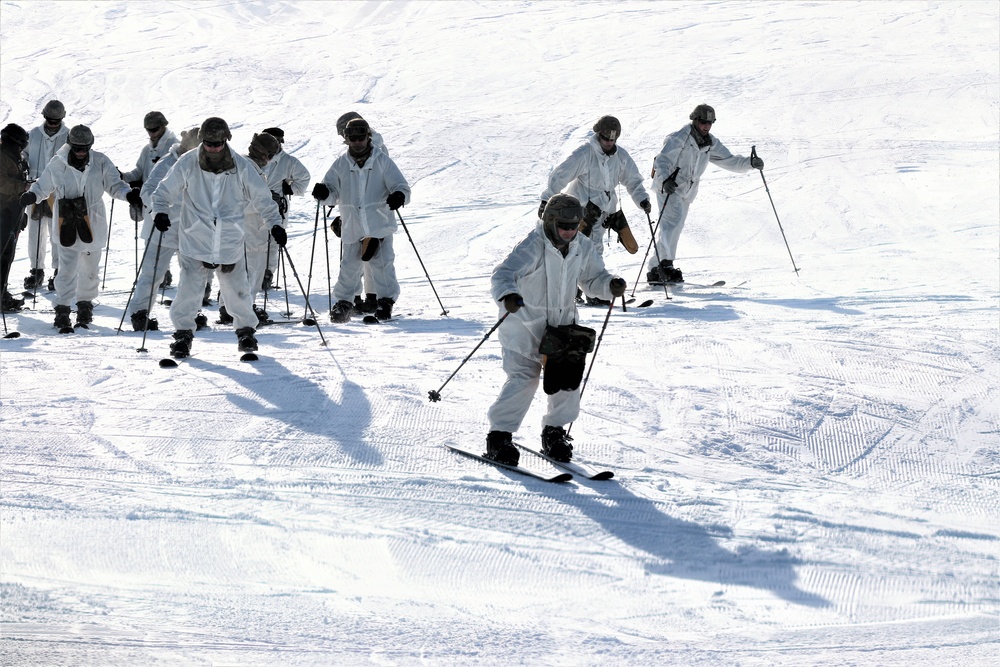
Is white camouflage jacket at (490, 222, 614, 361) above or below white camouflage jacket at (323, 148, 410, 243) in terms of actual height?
below

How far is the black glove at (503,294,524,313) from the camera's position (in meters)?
5.96

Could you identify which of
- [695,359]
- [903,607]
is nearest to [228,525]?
[903,607]

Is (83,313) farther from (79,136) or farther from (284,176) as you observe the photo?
(284,176)

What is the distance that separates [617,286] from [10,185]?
774 centimetres

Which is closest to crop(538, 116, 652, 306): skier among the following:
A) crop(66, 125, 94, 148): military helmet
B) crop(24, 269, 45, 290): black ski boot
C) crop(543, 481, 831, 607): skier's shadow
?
crop(66, 125, 94, 148): military helmet

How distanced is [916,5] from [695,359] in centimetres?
2018

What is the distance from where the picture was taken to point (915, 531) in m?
5.88

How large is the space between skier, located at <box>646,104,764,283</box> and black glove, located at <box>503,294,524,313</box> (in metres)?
6.08

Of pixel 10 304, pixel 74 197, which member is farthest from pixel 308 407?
pixel 10 304

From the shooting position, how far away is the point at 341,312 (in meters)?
11.1

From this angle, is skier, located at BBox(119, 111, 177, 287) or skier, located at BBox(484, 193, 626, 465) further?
skier, located at BBox(119, 111, 177, 287)

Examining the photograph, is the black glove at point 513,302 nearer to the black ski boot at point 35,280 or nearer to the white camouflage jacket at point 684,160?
the white camouflage jacket at point 684,160

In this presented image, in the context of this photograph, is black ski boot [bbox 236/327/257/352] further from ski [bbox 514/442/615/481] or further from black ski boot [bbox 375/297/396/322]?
ski [bbox 514/442/615/481]

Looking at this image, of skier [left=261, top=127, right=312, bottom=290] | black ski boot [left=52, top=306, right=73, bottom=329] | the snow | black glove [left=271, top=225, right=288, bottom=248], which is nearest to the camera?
the snow
